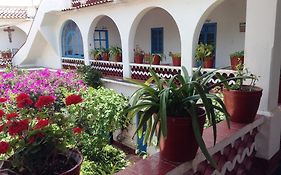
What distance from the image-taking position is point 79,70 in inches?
389

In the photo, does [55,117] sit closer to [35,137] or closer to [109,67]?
[35,137]

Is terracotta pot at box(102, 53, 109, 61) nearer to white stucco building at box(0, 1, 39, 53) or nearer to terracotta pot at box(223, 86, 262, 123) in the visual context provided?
white stucco building at box(0, 1, 39, 53)

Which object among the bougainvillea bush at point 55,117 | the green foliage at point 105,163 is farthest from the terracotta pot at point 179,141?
the green foliage at point 105,163

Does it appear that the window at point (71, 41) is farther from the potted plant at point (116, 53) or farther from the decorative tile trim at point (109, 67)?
the potted plant at point (116, 53)

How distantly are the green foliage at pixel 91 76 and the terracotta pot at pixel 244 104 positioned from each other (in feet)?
24.3

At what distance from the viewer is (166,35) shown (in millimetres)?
10766

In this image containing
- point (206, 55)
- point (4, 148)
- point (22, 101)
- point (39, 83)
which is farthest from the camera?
point (39, 83)

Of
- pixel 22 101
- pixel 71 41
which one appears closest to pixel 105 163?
pixel 22 101

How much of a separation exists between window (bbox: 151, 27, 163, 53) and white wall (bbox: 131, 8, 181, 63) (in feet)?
0.48

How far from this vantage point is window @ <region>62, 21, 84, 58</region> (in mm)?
11531

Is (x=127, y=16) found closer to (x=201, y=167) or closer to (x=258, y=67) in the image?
(x=258, y=67)

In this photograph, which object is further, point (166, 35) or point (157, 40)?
point (157, 40)

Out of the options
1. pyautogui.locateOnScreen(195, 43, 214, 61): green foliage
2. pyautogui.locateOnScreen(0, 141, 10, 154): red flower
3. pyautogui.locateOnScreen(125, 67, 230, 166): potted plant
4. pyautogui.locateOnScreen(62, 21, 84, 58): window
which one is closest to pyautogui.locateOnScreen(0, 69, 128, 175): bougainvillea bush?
pyautogui.locateOnScreen(0, 141, 10, 154): red flower

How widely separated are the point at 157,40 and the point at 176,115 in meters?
9.87
